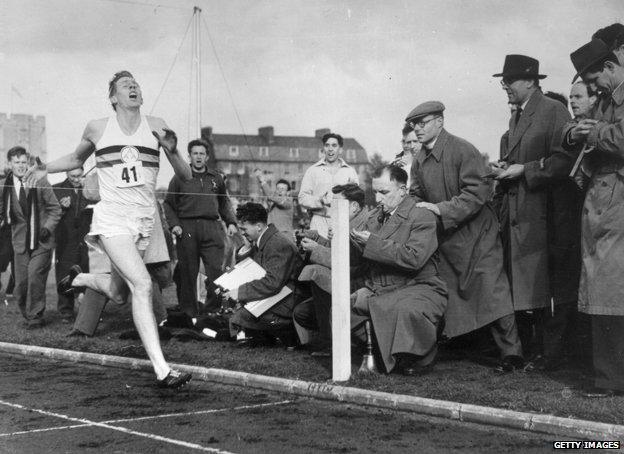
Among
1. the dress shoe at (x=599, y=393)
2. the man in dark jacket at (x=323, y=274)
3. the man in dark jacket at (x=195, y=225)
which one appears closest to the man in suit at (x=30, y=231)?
the man in dark jacket at (x=195, y=225)

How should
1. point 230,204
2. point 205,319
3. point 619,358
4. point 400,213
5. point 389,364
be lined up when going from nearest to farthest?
1. point 619,358
2. point 389,364
3. point 400,213
4. point 205,319
5. point 230,204

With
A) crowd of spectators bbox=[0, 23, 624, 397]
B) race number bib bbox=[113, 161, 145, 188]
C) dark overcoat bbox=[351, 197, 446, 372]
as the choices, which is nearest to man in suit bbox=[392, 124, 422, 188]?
crowd of spectators bbox=[0, 23, 624, 397]

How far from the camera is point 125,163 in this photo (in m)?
7.71

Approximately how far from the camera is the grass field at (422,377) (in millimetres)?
5922

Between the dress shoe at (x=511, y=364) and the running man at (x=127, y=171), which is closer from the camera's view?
the dress shoe at (x=511, y=364)

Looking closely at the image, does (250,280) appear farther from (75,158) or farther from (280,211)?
(280,211)

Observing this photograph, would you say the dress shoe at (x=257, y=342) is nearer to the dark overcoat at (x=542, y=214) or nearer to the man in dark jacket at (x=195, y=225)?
the man in dark jacket at (x=195, y=225)

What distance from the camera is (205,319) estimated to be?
1006cm

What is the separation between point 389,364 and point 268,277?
2.08 meters

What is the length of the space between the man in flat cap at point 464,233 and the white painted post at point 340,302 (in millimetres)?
828

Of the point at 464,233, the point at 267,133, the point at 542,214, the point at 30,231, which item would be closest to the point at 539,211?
the point at 542,214

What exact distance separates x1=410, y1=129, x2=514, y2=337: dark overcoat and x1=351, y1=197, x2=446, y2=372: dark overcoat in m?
0.15

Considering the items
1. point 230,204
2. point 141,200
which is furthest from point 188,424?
point 230,204

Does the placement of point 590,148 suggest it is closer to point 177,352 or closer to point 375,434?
point 375,434
